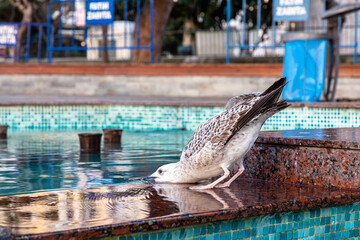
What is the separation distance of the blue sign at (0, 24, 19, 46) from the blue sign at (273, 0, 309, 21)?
7.75m

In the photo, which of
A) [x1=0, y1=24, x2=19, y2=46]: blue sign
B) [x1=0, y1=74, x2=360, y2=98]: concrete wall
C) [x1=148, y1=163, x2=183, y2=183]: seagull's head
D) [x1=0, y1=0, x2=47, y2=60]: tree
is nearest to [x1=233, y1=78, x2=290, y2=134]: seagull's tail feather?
[x1=148, y1=163, x2=183, y2=183]: seagull's head

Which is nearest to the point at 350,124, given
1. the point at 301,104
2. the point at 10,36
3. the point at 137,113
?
the point at 301,104

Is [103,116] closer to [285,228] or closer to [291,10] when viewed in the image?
[291,10]

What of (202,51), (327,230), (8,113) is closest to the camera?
(327,230)

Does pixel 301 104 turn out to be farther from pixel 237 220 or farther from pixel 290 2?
pixel 237 220

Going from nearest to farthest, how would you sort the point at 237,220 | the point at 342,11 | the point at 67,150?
1. the point at 237,220
2. the point at 67,150
3. the point at 342,11

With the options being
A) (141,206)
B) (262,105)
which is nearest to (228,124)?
(262,105)

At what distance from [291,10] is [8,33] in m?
8.29

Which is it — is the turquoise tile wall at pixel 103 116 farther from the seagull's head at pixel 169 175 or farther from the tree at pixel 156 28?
the seagull's head at pixel 169 175

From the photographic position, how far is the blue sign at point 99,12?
15336 millimetres

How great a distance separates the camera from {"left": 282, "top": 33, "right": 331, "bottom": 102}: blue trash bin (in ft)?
38.2

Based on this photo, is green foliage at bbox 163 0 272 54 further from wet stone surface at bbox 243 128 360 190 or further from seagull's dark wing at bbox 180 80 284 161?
seagull's dark wing at bbox 180 80 284 161

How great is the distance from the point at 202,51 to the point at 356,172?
1933cm

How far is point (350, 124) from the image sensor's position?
9078 millimetres
